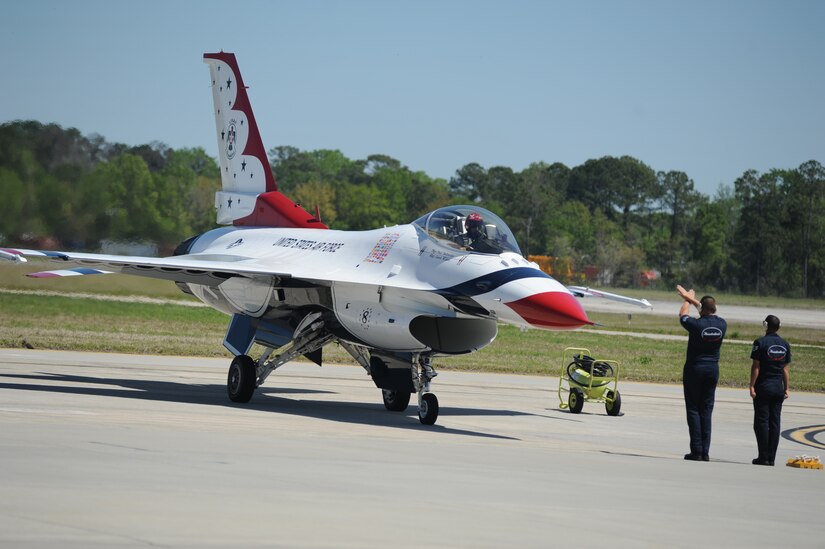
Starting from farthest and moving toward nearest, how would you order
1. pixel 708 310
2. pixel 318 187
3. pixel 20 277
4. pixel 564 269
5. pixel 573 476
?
pixel 318 187 → pixel 564 269 → pixel 20 277 → pixel 708 310 → pixel 573 476

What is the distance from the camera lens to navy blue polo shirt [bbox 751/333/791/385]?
40.0 feet

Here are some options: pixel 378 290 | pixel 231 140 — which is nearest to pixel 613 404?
pixel 378 290

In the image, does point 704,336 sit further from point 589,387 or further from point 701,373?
point 589,387

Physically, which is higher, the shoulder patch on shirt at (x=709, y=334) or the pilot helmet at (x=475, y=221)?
the pilot helmet at (x=475, y=221)

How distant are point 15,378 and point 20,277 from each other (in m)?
20.0

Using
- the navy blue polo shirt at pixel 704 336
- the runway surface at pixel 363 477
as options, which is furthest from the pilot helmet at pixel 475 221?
the navy blue polo shirt at pixel 704 336

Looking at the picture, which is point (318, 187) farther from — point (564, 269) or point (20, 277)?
point (20, 277)

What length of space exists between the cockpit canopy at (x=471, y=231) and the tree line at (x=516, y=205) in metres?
17.6

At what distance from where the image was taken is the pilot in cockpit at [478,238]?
1417 centimetres

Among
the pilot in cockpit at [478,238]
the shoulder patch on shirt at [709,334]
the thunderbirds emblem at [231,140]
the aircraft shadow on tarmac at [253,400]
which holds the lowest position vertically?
the aircraft shadow on tarmac at [253,400]

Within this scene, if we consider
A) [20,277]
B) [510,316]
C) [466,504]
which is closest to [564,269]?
[20,277]

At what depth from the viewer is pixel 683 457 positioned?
12.5 meters

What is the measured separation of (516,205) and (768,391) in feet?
268

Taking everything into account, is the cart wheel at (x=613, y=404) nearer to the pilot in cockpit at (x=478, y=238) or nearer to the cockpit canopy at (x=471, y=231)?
the cockpit canopy at (x=471, y=231)
